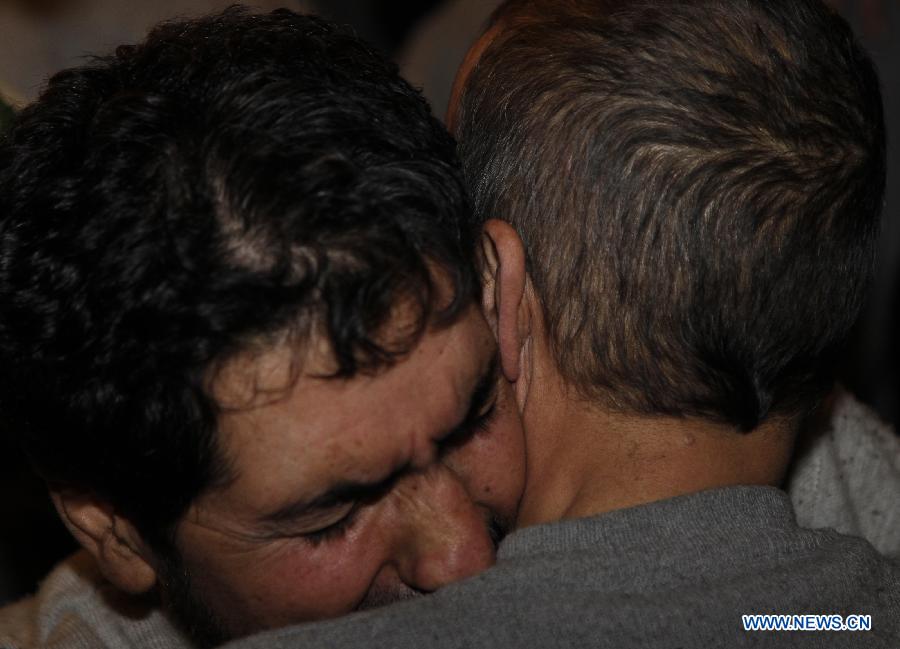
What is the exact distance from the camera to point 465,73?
5.15 ft

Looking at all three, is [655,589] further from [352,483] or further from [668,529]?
[352,483]

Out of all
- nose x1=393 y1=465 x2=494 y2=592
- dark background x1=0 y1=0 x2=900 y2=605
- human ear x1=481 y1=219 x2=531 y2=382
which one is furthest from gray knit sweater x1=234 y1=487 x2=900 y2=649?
dark background x1=0 y1=0 x2=900 y2=605

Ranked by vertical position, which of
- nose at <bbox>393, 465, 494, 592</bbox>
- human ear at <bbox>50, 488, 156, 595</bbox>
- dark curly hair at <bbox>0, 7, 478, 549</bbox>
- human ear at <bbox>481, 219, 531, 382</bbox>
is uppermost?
dark curly hair at <bbox>0, 7, 478, 549</bbox>

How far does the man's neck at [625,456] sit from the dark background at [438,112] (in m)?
1.77

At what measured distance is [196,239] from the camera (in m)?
1.23

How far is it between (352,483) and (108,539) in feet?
1.49

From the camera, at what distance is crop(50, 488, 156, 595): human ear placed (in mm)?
1549

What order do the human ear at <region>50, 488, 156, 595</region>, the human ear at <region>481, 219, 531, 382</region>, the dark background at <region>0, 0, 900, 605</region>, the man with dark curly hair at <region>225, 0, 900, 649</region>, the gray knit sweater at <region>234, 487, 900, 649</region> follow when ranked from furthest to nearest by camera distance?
the dark background at <region>0, 0, 900, 605</region>, the human ear at <region>50, 488, 156, 595</region>, the human ear at <region>481, 219, 531, 382</region>, the man with dark curly hair at <region>225, 0, 900, 649</region>, the gray knit sweater at <region>234, 487, 900, 649</region>

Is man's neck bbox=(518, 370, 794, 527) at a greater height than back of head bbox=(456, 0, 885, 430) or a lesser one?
lesser

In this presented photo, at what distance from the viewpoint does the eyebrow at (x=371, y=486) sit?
1.34 m

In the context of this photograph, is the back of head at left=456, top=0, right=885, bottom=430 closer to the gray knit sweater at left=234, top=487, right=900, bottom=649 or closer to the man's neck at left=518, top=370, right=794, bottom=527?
the man's neck at left=518, top=370, right=794, bottom=527

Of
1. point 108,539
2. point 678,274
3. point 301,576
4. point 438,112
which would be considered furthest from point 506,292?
point 438,112

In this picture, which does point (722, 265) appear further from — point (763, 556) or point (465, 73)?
point (465, 73)

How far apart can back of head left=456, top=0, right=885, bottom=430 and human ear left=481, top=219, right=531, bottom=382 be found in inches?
1.6
